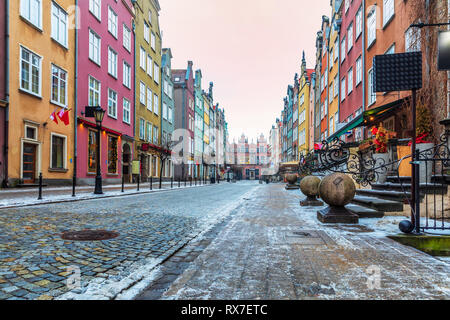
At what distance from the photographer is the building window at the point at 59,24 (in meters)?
16.6

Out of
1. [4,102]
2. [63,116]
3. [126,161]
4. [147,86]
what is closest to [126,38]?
[147,86]

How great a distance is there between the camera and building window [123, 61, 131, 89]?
25.9m

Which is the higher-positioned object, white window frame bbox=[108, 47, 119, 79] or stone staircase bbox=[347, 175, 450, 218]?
white window frame bbox=[108, 47, 119, 79]

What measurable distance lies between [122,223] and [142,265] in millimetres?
2994

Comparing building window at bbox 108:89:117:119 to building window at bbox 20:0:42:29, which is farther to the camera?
building window at bbox 108:89:117:119

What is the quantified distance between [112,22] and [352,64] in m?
18.0

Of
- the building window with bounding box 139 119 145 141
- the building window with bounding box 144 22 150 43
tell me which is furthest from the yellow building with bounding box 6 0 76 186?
the building window with bounding box 144 22 150 43

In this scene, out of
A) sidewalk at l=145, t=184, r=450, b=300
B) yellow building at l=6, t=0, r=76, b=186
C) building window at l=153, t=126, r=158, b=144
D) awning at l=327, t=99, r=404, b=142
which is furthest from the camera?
building window at l=153, t=126, r=158, b=144

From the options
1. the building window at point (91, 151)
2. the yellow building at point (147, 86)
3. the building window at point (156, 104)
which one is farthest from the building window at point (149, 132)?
the building window at point (91, 151)

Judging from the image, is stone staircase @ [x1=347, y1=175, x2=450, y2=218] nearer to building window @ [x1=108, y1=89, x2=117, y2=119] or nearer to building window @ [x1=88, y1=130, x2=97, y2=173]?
building window @ [x1=88, y1=130, x2=97, y2=173]

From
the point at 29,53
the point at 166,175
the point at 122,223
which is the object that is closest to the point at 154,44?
the point at 166,175

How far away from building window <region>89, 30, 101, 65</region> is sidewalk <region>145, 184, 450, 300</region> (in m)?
19.7

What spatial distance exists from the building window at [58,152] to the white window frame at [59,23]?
5.36 meters

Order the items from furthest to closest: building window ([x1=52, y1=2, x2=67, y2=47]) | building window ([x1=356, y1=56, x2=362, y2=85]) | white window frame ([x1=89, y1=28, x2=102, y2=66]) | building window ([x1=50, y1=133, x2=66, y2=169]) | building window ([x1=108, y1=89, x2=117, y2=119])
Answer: building window ([x1=108, y1=89, x2=117, y2=119]), white window frame ([x1=89, y1=28, x2=102, y2=66]), building window ([x1=356, y1=56, x2=362, y2=85]), building window ([x1=52, y1=2, x2=67, y2=47]), building window ([x1=50, y1=133, x2=66, y2=169])
